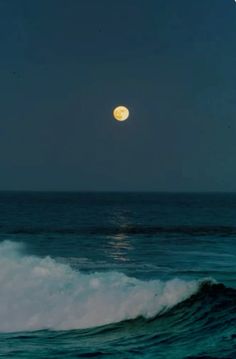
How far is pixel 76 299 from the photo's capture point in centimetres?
2456

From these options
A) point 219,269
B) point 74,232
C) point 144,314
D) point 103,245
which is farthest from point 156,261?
point 74,232

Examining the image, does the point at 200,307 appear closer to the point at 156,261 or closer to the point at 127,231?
the point at 156,261

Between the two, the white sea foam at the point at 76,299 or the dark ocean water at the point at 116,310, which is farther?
the white sea foam at the point at 76,299

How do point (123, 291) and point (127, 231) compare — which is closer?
point (123, 291)

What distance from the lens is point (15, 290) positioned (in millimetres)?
26578

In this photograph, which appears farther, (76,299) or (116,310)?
(76,299)

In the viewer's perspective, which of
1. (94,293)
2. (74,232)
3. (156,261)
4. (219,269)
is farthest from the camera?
(74,232)

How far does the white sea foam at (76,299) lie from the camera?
22406 millimetres

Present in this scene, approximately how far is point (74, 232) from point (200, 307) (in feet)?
151

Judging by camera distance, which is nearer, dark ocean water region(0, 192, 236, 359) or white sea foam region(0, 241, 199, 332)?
dark ocean water region(0, 192, 236, 359)

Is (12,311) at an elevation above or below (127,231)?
below

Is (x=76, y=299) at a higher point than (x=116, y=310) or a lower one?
higher

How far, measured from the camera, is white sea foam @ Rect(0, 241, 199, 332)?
2241cm

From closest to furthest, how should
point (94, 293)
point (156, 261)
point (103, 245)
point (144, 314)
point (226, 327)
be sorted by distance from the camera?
1. point (226, 327)
2. point (144, 314)
3. point (94, 293)
4. point (156, 261)
5. point (103, 245)
